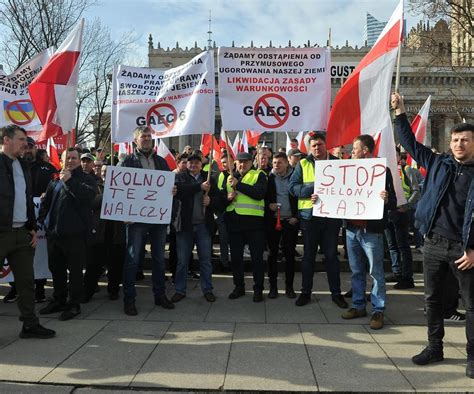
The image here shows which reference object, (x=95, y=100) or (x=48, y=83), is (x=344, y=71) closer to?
(x=48, y=83)

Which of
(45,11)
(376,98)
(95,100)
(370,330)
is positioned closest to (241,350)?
(370,330)

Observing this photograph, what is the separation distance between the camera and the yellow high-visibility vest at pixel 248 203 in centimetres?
638

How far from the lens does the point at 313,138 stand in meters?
6.27

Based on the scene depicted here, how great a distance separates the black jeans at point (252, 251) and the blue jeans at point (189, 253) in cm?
39

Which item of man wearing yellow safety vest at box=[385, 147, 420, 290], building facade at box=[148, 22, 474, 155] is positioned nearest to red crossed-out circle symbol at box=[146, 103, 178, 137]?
man wearing yellow safety vest at box=[385, 147, 420, 290]

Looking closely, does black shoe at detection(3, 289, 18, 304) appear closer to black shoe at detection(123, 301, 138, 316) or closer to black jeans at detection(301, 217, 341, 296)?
black shoe at detection(123, 301, 138, 316)

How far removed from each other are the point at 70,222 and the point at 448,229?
438 cm

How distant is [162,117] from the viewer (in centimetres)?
651

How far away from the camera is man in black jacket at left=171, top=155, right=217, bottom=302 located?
6.32 m

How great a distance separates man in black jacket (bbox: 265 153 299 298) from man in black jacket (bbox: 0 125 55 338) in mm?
3188

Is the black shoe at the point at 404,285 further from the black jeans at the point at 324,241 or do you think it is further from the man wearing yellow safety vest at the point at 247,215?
the man wearing yellow safety vest at the point at 247,215

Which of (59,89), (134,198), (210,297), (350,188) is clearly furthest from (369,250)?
(59,89)

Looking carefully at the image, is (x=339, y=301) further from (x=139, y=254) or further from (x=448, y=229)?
(x=139, y=254)

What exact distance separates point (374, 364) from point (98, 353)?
273cm
